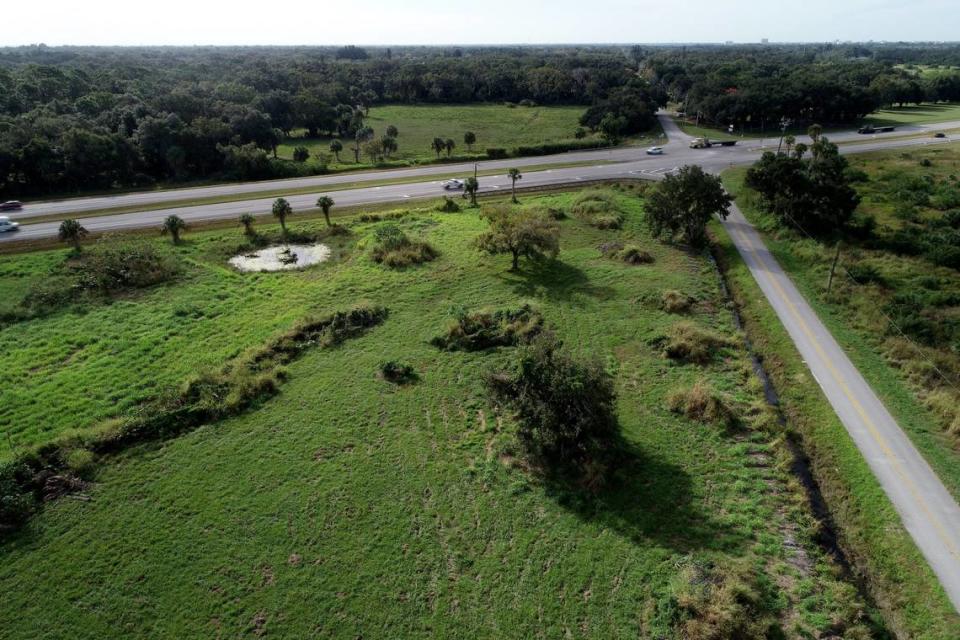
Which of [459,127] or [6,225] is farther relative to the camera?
[459,127]

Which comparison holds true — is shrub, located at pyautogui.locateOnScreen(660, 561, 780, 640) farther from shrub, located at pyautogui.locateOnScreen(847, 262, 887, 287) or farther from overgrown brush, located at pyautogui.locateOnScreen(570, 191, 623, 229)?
overgrown brush, located at pyautogui.locateOnScreen(570, 191, 623, 229)

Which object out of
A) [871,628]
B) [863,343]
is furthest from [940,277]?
[871,628]

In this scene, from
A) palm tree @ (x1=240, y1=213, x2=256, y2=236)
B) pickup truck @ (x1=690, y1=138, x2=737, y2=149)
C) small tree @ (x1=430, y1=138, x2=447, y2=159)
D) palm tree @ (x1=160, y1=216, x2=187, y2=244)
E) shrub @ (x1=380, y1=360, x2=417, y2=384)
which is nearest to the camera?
shrub @ (x1=380, y1=360, x2=417, y2=384)

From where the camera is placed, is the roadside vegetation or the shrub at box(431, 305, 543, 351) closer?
the roadside vegetation

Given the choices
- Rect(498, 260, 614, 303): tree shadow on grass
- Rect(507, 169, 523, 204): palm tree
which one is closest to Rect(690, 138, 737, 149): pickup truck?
Rect(507, 169, 523, 204): palm tree

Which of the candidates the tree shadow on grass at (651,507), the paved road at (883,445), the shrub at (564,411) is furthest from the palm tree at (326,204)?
the paved road at (883,445)

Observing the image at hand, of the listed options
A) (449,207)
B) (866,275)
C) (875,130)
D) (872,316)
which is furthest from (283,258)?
(875,130)

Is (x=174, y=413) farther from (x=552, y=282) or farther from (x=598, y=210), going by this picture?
(x=598, y=210)
